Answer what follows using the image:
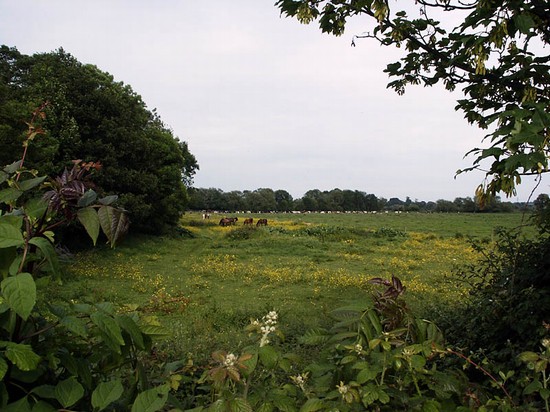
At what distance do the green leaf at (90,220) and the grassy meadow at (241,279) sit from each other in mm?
2276

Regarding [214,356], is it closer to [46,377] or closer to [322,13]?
[46,377]

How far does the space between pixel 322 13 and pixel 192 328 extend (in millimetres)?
5454

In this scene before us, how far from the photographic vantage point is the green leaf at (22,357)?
41.1 inches

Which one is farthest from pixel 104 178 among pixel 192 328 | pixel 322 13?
pixel 322 13

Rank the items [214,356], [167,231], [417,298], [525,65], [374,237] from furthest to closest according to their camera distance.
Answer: [374,237] < [167,231] < [417,298] < [525,65] < [214,356]

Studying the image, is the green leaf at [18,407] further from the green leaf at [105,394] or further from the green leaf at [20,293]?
the green leaf at [20,293]

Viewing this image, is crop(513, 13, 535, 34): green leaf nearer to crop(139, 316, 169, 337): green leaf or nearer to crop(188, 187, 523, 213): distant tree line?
crop(139, 316, 169, 337): green leaf

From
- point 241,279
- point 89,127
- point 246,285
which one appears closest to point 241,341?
point 246,285

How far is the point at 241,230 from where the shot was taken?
2386 centimetres

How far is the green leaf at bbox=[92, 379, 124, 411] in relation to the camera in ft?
3.75

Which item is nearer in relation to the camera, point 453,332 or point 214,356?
point 214,356

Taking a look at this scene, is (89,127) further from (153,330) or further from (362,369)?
(362,369)

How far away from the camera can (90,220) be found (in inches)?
45.8

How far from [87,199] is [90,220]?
0.28 feet
